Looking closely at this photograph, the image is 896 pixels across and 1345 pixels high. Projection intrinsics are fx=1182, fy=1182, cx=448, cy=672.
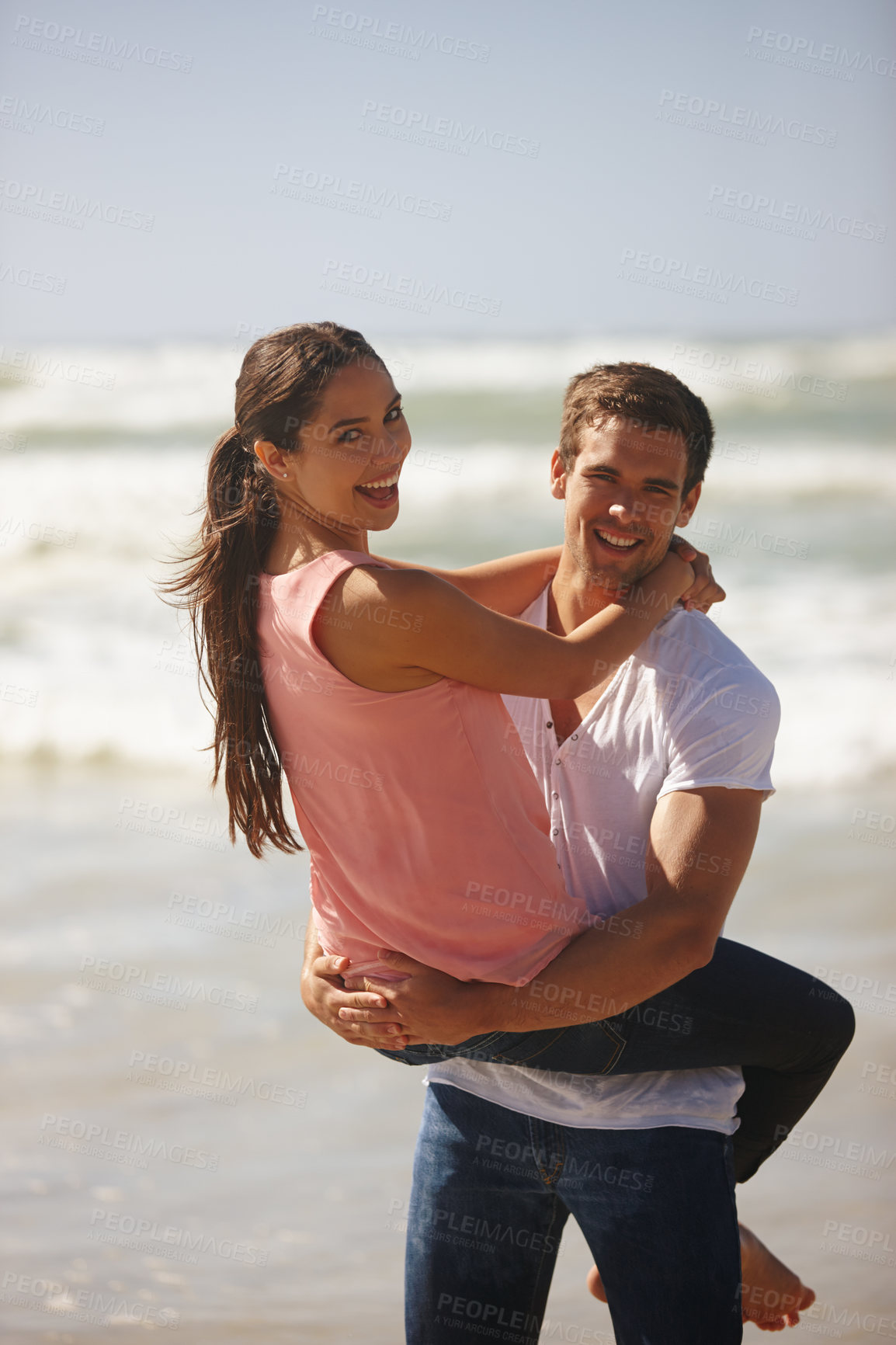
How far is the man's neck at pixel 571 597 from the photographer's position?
2.27 m

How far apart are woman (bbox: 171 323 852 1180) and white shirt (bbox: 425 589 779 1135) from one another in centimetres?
6

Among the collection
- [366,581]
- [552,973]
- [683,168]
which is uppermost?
[683,168]

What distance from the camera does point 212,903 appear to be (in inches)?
222

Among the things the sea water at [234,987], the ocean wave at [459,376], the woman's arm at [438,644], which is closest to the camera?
the woman's arm at [438,644]

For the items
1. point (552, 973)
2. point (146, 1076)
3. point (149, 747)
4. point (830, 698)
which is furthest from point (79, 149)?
point (552, 973)

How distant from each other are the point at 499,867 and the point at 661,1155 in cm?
54

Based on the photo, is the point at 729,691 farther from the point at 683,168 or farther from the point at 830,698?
the point at 683,168

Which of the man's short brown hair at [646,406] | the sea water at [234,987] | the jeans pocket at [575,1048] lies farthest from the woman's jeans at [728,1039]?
the sea water at [234,987]

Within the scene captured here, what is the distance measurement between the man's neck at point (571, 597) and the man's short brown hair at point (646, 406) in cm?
22

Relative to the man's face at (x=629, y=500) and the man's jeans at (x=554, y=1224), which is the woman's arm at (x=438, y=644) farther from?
the man's jeans at (x=554, y=1224)

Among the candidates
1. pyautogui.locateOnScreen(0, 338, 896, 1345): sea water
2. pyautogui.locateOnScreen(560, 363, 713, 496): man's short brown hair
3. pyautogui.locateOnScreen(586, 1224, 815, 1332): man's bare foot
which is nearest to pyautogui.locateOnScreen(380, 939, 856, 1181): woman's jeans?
pyautogui.locateOnScreen(586, 1224, 815, 1332): man's bare foot

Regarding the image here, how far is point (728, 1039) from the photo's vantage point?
1995mm

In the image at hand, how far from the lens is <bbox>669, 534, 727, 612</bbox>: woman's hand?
2234mm

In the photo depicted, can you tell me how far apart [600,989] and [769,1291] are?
110cm
